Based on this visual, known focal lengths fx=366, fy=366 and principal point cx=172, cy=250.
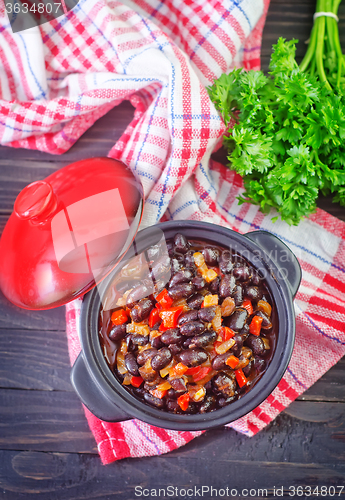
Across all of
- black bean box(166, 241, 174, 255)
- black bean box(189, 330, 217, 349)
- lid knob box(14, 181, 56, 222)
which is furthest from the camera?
black bean box(166, 241, 174, 255)

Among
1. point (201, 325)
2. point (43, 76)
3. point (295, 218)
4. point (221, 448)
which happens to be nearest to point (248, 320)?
point (201, 325)

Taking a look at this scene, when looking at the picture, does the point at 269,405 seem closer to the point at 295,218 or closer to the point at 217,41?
the point at 295,218

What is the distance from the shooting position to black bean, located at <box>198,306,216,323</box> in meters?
1.08

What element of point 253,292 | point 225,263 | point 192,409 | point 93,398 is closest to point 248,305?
point 253,292

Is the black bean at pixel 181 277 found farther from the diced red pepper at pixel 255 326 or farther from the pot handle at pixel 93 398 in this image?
the pot handle at pixel 93 398

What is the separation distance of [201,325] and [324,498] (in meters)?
0.97

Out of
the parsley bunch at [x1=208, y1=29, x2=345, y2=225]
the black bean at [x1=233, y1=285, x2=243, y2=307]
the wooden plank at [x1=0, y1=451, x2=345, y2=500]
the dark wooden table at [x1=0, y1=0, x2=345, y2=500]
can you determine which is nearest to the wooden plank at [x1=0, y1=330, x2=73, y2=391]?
the dark wooden table at [x1=0, y1=0, x2=345, y2=500]

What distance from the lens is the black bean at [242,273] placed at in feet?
3.74

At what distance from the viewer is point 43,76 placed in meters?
1.44

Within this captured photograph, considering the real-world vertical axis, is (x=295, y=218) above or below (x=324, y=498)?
above

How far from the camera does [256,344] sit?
110cm

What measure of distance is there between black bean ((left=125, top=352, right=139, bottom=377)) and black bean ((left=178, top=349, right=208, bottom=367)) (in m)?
0.14

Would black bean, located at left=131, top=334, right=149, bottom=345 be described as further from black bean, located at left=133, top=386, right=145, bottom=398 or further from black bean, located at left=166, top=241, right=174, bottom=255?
black bean, located at left=166, top=241, right=174, bottom=255

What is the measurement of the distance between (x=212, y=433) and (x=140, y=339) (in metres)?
0.61
